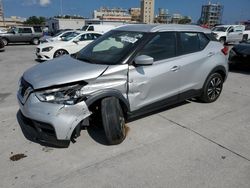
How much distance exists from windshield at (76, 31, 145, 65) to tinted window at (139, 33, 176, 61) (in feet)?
0.66

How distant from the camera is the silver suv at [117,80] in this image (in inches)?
121

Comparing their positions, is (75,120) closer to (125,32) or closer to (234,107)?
(125,32)

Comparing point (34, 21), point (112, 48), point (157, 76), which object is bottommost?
point (157, 76)

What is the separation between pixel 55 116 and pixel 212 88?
3.51 m

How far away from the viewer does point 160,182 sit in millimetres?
2686

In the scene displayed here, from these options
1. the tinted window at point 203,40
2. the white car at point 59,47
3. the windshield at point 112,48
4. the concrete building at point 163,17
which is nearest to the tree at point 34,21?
the concrete building at point 163,17

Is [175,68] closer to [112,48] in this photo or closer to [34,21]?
[112,48]

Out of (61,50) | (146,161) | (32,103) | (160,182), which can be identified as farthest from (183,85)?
(61,50)

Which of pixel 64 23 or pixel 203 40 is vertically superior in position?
pixel 64 23

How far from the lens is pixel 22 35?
840 inches

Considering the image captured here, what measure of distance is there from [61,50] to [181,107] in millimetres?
7819

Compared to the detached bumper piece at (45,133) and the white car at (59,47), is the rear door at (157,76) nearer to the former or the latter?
the detached bumper piece at (45,133)

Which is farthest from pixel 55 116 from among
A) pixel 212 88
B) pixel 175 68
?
pixel 212 88

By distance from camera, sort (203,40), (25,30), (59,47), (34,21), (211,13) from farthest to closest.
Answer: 1. (34,21)
2. (211,13)
3. (25,30)
4. (59,47)
5. (203,40)
